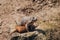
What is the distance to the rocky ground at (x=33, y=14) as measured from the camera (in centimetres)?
437

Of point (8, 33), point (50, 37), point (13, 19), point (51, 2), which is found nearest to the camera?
point (50, 37)

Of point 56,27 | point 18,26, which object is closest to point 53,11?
point 56,27

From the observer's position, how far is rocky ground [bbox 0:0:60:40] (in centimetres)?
437

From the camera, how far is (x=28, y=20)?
4.48m

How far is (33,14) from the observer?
5.13 m

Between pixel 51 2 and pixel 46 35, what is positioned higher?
pixel 51 2

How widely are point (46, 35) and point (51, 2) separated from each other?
1.35 metres

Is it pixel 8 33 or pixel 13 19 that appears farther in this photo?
pixel 13 19

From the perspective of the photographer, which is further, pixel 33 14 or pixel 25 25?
pixel 33 14

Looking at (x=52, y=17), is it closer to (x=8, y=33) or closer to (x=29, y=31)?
(x=29, y=31)

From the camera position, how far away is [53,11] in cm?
512

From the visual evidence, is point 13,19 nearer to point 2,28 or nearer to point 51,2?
point 2,28

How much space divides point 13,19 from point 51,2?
1.13 m

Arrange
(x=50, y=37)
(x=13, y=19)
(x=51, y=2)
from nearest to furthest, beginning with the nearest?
(x=50, y=37)
(x=13, y=19)
(x=51, y=2)
